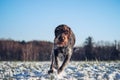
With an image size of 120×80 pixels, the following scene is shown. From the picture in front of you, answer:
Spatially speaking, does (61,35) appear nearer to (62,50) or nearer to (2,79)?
(62,50)

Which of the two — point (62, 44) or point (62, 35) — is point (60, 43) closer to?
point (62, 44)

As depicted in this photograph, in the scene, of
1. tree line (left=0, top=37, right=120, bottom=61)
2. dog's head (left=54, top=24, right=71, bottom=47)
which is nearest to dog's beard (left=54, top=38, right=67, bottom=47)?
dog's head (left=54, top=24, right=71, bottom=47)

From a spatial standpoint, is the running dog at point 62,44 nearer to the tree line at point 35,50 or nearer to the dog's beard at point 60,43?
the dog's beard at point 60,43

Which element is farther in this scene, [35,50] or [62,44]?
[35,50]

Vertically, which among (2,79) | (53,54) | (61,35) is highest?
(61,35)

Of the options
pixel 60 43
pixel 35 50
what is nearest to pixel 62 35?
pixel 60 43

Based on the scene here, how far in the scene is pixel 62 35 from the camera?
967 cm

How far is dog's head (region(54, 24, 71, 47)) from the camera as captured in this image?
959 centimetres

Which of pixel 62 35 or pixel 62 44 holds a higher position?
pixel 62 35

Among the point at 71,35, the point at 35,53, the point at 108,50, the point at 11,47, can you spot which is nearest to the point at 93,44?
the point at 108,50

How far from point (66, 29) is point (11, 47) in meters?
53.9

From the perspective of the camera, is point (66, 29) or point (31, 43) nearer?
point (66, 29)

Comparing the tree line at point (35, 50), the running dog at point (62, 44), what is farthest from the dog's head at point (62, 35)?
the tree line at point (35, 50)

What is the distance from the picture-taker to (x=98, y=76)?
8641mm
